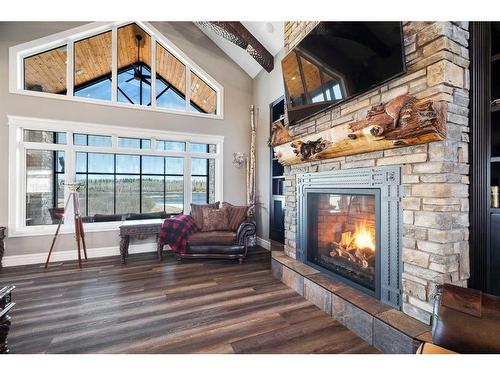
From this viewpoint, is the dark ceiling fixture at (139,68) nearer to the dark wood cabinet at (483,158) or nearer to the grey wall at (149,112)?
the grey wall at (149,112)

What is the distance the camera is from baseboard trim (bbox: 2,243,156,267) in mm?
3693

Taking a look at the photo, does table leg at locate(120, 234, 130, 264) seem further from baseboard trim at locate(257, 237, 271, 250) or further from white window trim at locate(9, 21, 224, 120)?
baseboard trim at locate(257, 237, 271, 250)

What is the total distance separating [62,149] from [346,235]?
4.58 metres

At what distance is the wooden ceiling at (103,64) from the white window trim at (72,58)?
0.23 feet

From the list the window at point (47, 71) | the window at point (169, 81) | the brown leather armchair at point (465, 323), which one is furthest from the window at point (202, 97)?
the brown leather armchair at point (465, 323)

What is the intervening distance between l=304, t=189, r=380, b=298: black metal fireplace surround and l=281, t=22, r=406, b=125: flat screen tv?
0.94 m

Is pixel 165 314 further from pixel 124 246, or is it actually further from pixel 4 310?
pixel 124 246

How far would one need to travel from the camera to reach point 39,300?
2541mm

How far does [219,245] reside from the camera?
3760mm

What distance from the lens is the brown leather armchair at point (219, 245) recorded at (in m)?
3.75

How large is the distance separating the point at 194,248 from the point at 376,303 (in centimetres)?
267

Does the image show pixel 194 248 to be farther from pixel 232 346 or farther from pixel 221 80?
pixel 221 80

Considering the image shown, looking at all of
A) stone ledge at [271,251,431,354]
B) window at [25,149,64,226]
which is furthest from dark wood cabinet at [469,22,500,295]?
window at [25,149,64,226]
